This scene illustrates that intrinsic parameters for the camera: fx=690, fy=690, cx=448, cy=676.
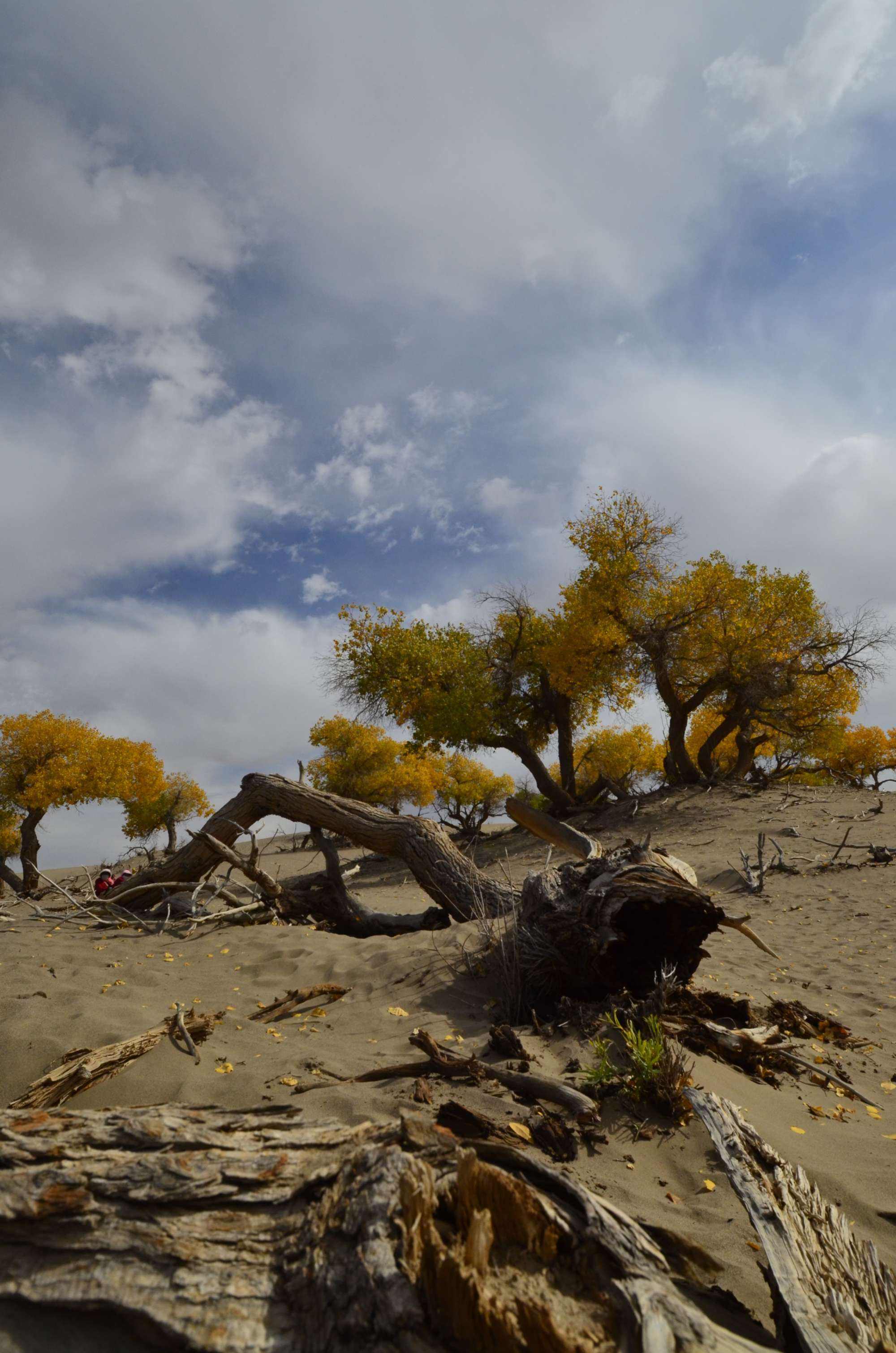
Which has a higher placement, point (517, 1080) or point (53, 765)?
point (53, 765)

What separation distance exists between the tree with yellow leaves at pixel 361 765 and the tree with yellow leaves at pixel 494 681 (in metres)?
13.5

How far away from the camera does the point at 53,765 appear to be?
2752cm

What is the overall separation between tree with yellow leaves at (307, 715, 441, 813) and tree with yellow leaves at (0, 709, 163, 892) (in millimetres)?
10491

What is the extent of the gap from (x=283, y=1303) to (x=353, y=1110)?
1.63 metres

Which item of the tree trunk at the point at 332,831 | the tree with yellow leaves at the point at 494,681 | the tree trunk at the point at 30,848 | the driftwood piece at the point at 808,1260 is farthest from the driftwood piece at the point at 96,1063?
the tree trunk at the point at 30,848

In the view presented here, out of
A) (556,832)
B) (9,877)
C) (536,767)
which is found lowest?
(9,877)

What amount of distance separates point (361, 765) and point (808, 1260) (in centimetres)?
3573

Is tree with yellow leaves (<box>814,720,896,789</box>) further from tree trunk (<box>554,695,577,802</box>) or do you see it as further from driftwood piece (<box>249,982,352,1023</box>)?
driftwood piece (<box>249,982,352,1023</box>)

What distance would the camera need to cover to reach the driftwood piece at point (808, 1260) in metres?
1.78

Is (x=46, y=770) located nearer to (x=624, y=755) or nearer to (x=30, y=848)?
(x=30, y=848)

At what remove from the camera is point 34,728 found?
27891 millimetres

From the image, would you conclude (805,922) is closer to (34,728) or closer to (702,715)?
(702,715)

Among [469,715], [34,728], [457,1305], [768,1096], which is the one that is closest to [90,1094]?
[457,1305]

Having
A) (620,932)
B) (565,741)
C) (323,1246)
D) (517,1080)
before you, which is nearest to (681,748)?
(565,741)
